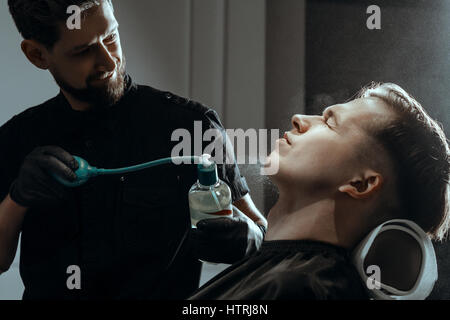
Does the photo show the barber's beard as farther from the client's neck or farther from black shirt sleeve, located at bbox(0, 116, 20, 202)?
the client's neck

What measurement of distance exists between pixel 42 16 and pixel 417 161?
0.99 metres

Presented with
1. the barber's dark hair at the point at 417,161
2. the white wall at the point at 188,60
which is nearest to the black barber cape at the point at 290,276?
the white wall at the point at 188,60

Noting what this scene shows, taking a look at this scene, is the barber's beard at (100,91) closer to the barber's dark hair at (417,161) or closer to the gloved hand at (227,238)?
the gloved hand at (227,238)

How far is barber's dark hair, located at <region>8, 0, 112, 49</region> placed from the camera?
1.37 metres

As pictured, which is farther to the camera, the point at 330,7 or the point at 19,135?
the point at 330,7

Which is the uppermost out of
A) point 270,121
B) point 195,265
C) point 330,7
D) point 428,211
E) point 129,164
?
point 330,7

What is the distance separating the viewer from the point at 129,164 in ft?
4.80

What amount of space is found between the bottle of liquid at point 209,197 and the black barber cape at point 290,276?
0.14 meters

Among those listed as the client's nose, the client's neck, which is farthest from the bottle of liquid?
the client's nose

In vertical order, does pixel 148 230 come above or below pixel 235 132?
below

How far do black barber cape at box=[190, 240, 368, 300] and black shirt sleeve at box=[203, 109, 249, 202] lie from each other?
0.56ft
